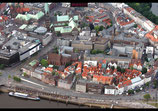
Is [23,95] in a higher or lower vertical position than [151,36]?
lower

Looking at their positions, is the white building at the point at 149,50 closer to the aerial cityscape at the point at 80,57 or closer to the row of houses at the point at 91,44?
the aerial cityscape at the point at 80,57

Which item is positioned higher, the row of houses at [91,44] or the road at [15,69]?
the row of houses at [91,44]

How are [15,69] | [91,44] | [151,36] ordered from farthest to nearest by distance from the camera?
[151,36] < [91,44] < [15,69]

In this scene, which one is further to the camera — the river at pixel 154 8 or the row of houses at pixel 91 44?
the river at pixel 154 8

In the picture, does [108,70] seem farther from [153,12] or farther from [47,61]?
[153,12]

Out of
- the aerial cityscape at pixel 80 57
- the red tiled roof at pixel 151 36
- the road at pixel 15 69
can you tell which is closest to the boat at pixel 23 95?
the aerial cityscape at pixel 80 57

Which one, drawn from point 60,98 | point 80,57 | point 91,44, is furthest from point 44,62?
point 91,44

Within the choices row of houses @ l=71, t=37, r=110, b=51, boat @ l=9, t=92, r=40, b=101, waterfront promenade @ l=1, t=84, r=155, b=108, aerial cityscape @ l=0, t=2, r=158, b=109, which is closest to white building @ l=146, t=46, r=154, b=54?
aerial cityscape @ l=0, t=2, r=158, b=109

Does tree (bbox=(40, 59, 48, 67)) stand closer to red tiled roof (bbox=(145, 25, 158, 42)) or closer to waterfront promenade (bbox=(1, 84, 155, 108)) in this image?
waterfront promenade (bbox=(1, 84, 155, 108))

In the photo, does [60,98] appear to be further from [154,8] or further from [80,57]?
[154,8]

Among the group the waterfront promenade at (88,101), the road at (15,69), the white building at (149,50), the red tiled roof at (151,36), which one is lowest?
the waterfront promenade at (88,101)
